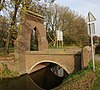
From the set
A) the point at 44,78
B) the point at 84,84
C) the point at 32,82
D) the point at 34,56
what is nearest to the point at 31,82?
the point at 32,82

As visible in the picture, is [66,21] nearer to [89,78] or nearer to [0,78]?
[0,78]

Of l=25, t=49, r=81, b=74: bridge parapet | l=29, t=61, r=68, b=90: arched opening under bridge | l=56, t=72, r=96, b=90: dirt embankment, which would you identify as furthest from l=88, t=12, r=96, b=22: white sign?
l=29, t=61, r=68, b=90: arched opening under bridge

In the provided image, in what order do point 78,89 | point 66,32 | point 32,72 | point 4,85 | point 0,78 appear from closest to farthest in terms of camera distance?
point 78,89
point 4,85
point 0,78
point 32,72
point 66,32

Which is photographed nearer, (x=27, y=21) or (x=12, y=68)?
(x=12, y=68)

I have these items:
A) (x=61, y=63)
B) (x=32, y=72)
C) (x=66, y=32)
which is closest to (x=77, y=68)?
(x=61, y=63)

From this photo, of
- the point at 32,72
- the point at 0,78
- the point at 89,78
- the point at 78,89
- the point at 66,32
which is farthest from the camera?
the point at 66,32

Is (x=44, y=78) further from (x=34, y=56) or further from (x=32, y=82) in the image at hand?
(x=32, y=82)

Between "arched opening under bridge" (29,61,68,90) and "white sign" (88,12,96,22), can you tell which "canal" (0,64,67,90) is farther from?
"white sign" (88,12,96,22)

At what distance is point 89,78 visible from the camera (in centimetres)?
1029

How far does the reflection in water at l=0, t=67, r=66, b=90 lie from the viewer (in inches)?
708

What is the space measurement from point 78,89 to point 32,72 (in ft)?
51.3

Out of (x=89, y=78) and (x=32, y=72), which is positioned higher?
(x=89, y=78)

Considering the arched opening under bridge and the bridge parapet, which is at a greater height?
the bridge parapet

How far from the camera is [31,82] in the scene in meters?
20.3
